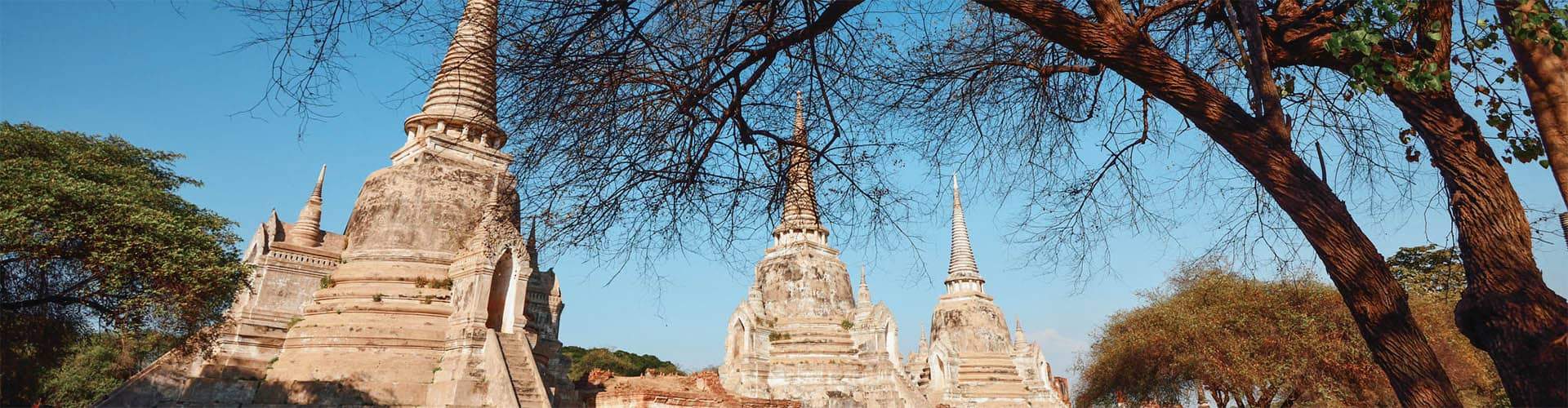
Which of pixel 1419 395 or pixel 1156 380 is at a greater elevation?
pixel 1156 380

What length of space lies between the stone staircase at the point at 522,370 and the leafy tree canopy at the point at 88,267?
401 centimetres

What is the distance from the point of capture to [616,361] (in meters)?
49.2

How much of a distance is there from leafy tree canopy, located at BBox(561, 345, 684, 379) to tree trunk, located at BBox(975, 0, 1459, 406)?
43977 mm

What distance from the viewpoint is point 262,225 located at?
15320 mm

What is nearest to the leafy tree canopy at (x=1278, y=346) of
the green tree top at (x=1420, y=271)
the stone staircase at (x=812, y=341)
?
the green tree top at (x=1420, y=271)

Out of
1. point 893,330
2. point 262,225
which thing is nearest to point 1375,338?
point 262,225

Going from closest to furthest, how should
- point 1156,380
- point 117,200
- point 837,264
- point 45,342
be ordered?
point 117,200, point 45,342, point 1156,380, point 837,264

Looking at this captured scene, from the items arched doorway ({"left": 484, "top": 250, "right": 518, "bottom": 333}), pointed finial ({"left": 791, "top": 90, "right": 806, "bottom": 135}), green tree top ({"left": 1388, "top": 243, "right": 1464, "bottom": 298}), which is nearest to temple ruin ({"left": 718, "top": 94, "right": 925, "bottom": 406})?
arched doorway ({"left": 484, "top": 250, "right": 518, "bottom": 333})

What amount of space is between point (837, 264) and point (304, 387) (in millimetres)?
17221

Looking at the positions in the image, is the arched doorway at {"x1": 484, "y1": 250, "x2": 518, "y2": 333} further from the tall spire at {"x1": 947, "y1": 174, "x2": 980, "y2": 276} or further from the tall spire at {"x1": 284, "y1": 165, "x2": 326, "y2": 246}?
the tall spire at {"x1": 947, "y1": 174, "x2": 980, "y2": 276}

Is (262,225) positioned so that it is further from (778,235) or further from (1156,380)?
(1156,380)

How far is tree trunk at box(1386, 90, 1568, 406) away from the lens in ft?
11.0

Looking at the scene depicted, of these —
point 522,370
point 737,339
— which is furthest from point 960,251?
point 522,370

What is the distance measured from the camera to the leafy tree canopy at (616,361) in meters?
48.1
